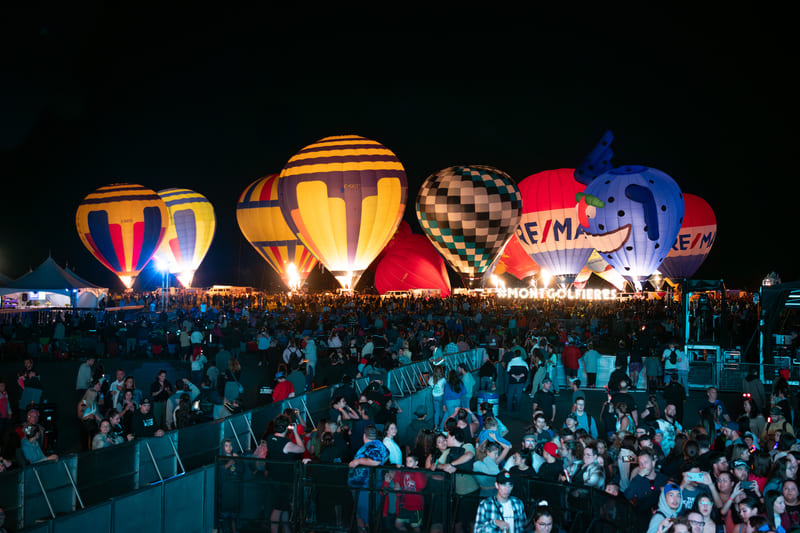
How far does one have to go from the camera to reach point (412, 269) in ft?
161

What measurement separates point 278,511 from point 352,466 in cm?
87

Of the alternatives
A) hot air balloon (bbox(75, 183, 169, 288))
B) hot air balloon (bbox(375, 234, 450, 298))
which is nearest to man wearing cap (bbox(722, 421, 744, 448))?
hot air balloon (bbox(75, 183, 169, 288))

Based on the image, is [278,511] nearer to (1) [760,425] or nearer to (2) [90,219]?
(1) [760,425]

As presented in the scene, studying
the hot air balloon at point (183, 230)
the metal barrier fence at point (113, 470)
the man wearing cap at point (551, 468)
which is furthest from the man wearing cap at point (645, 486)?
the hot air balloon at point (183, 230)

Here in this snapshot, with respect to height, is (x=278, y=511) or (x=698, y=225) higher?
(x=698, y=225)

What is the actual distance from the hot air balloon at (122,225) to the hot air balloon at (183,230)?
790 centimetres

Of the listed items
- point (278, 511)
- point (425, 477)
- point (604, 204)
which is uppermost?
point (604, 204)

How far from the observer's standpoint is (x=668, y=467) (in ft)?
23.3

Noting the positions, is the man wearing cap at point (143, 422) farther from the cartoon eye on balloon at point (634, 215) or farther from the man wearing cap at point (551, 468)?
the cartoon eye on balloon at point (634, 215)

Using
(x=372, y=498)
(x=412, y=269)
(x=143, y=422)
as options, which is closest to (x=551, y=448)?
(x=372, y=498)

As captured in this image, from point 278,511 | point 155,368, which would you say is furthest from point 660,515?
point 155,368

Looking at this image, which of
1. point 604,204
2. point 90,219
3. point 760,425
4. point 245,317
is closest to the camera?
point 760,425

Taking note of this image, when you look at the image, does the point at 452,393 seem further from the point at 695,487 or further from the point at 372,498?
the point at 695,487

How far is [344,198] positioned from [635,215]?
12.3m
